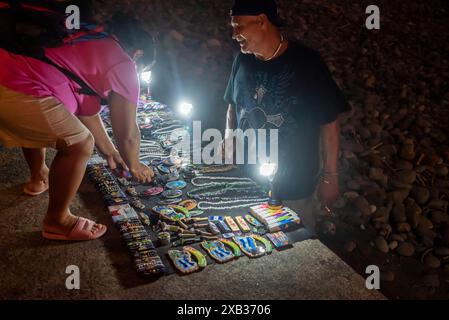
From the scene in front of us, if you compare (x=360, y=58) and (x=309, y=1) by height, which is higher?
(x=309, y=1)

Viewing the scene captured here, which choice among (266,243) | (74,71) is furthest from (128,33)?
(266,243)

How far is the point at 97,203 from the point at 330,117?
210cm

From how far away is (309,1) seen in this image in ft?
38.5

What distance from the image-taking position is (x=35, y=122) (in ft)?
8.12

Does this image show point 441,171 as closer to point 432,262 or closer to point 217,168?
point 432,262

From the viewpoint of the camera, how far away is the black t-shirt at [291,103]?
2916 millimetres

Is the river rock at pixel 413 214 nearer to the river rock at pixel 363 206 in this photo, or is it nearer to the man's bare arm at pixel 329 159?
the river rock at pixel 363 206

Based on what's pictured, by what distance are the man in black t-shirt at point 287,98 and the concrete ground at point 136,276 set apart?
62cm

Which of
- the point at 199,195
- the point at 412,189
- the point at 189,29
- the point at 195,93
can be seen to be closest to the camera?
the point at 199,195

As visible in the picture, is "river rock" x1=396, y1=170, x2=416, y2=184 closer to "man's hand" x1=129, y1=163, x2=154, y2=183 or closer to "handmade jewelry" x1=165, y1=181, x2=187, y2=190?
"handmade jewelry" x1=165, y1=181, x2=187, y2=190

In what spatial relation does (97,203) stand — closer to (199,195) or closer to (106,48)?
(199,195)

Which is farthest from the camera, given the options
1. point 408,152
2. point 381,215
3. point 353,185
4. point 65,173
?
point 408,152

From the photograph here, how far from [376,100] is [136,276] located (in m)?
5.14
